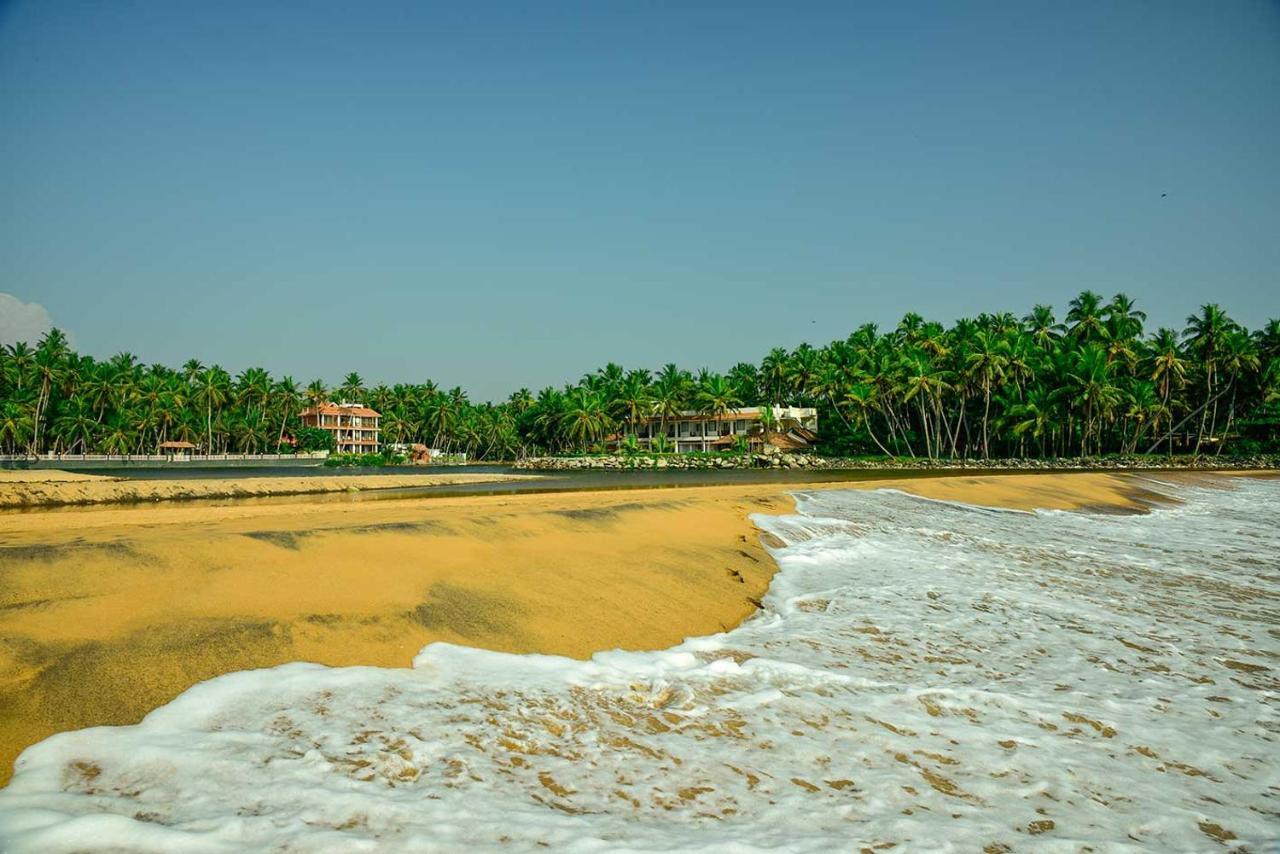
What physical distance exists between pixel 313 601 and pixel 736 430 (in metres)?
79.0

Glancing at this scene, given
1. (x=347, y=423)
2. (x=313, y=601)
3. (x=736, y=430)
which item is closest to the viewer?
(x=313, y=601)

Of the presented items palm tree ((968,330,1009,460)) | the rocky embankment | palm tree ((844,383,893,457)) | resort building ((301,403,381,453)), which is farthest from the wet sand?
resort building ((301,403,381,453))

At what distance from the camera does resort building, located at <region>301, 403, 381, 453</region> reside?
102m

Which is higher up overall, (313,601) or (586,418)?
(586,418)

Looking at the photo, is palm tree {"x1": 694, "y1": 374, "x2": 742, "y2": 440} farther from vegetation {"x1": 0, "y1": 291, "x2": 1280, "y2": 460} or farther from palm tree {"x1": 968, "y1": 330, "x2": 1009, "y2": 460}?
palm tree {"x1": 968, "y1": 330, "x2": 1009, "y2": 460}

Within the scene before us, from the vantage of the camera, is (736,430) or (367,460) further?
(736,430)

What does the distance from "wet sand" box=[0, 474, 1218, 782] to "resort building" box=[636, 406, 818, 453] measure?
232 ft

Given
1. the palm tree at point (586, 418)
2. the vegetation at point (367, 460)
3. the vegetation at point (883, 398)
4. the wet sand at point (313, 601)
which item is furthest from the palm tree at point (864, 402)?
the wet sand at point (313, 601)

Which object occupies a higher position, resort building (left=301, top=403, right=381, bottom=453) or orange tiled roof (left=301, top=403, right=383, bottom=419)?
orange tiled roof (left=301, top=403, right=383, bottom=419)

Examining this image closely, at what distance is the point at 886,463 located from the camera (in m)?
66.2

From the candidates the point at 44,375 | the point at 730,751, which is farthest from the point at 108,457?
the point at 730,751

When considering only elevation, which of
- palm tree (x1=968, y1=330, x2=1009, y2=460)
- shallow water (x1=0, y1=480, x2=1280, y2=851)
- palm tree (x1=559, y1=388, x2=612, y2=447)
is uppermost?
palm tree (x1=968, y1=330, x2=1009, y2=460)

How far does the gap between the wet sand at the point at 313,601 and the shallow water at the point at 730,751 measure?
281mm

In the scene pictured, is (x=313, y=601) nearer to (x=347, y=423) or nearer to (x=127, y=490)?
(x=127, y=490)
